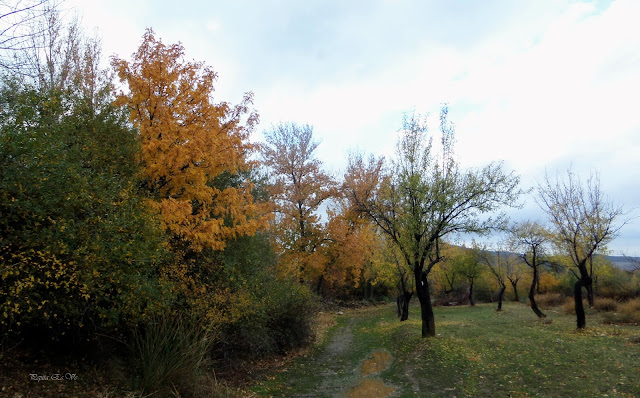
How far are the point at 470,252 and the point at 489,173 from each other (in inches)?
1194

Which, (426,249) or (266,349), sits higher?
(426,249)

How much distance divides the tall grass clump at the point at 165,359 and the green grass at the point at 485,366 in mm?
2865

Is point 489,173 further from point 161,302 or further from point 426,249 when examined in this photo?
point 161,302

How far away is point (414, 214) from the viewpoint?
14859 mm

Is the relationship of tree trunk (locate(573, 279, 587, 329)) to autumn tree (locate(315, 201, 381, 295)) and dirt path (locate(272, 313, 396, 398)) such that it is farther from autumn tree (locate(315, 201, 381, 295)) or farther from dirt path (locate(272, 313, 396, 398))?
autumn tree (locate(315, 201, 381, 295))

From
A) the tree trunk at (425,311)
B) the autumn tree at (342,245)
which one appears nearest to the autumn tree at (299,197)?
the autumn tree at (342,245)

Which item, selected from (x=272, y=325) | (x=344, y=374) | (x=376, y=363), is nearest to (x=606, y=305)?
(x=376, y=363)

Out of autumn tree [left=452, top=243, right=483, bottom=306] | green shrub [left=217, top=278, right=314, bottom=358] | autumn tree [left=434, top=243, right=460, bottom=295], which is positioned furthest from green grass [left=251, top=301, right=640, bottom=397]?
autumn tree [left=434, top=243, right=460, bottom=295]

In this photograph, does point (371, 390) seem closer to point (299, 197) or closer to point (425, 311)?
point (425, 311)

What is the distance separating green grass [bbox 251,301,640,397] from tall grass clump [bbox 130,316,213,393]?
2.86 metres

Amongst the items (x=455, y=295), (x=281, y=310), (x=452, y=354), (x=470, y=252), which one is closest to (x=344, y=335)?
(x=281, y=310)

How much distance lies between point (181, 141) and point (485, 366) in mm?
10241

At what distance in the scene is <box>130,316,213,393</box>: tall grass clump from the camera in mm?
6402

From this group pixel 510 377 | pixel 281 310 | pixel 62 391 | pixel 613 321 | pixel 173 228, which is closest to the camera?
pixel 62 391
